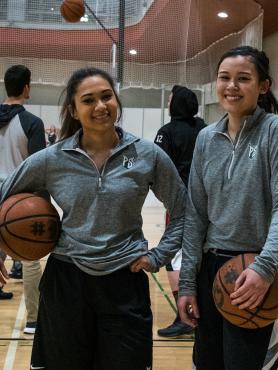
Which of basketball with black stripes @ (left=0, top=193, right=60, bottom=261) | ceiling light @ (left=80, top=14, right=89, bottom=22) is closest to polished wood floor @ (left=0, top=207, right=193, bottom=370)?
basketball with black stripes @ (left=0, top=193, right=60, bottom=261)

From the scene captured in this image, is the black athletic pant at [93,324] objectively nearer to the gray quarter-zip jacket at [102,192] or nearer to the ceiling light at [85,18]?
the gray quarter-zip jacket at [102,192]

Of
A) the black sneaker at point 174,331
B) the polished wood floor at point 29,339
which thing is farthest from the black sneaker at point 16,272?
the black sneaker at point 174,331

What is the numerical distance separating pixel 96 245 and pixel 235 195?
21.0 inches

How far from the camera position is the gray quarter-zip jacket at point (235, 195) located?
189 cm

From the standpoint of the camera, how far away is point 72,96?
6.93 ft

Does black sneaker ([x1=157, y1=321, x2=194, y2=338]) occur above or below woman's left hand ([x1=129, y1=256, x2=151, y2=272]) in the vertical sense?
below

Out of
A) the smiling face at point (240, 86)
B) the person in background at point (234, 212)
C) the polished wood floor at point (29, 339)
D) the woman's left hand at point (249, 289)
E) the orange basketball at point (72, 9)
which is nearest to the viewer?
the woman's left hand at point (249, 289)

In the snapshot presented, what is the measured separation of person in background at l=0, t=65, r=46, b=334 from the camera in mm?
3721

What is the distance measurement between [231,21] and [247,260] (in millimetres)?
4925

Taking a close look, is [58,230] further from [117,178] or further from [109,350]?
[109,350]

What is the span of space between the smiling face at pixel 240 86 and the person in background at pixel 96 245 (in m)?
0.34

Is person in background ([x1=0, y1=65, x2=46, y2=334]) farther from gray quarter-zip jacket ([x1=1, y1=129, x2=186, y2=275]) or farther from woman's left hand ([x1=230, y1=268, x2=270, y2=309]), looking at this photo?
woman's left hand ([x1=230, y1=268, x2=270, y2=309])

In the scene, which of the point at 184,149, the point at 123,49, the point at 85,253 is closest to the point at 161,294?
the point at 184,149

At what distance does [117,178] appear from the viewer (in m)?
2.01
